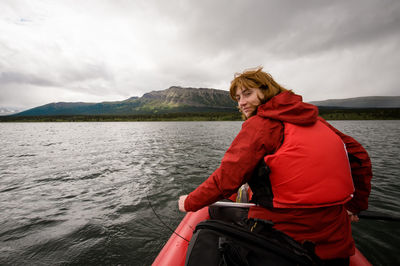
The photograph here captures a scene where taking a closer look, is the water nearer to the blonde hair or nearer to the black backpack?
the black backpack

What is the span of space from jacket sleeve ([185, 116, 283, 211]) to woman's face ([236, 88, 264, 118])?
473 mm

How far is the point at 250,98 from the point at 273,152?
0.85 meters

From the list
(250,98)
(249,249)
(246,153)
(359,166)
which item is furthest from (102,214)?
(359,166)

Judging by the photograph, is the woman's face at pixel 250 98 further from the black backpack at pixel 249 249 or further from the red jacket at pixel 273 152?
the black backpack at pixel 249 249

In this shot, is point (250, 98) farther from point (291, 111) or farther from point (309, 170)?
point (309, 170)

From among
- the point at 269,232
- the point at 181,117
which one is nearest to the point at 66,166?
the point at 269,232

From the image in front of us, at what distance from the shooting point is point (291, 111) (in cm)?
195

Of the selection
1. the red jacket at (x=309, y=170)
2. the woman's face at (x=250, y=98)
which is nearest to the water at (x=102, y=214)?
the woman's face at (x=250, y=98)

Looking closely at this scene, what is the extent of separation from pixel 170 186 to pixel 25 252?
5.12 metres

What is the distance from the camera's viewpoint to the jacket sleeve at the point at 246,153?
1.92 meters

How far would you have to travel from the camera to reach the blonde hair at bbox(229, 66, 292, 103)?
2.34m

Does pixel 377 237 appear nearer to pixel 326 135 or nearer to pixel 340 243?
pixel 340 243

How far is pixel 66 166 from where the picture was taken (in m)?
12.3

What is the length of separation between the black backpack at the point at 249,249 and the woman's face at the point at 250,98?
1474 mm
